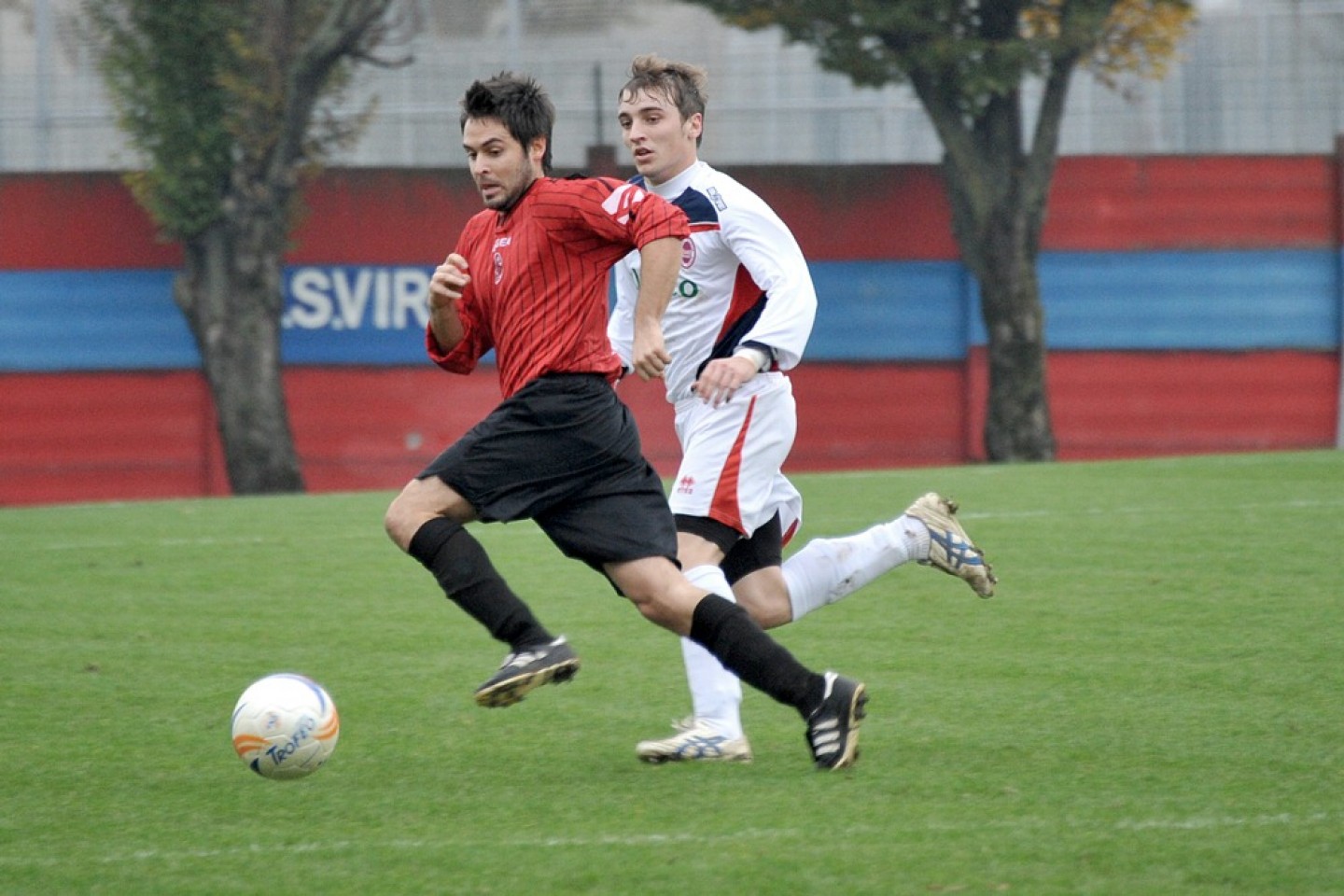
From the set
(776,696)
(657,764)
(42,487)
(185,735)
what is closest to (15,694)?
(185,735)

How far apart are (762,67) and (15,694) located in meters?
16.1

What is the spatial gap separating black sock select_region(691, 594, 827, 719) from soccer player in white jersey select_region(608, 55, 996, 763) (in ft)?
1.19

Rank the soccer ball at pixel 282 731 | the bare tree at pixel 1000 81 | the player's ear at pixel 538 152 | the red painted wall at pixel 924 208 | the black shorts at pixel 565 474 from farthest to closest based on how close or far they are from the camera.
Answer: the red painted wall at pixel 924 208, the bare tree at pixel 1000 81, the player's ear at pixel 538 152, the black shorts at pixel 565 474, the soccer ball at pixel 282 731

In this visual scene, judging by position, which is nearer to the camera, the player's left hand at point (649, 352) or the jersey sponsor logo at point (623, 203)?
the player's left hand at point (649, 352)

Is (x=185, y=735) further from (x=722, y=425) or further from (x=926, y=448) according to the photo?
(x=926, y=448)

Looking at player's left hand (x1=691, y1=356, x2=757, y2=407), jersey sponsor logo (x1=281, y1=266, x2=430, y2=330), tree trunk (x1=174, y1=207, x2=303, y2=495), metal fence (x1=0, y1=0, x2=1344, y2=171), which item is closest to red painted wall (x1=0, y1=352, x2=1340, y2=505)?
jersey sponsor logo (x1=281, y1=266, x2=430, y2=330)

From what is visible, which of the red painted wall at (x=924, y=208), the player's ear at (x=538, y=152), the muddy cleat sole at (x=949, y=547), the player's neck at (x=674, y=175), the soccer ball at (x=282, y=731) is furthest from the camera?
the red painted wall at (x=924, y=208)

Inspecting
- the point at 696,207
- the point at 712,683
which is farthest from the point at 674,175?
the point at 712,683

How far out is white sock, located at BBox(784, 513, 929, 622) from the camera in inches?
218

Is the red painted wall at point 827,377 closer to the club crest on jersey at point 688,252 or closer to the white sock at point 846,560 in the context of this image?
the white sock at point 846,560

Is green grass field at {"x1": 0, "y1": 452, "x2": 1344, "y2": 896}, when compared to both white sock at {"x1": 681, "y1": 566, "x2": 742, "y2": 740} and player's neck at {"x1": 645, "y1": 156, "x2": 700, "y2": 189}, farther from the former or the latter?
player's neck at {"x1": 645, "y1": 156, "x2": 700, "y2": 189}

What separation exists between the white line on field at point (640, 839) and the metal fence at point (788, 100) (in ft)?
55.1

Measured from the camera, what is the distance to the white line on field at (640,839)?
400 cm

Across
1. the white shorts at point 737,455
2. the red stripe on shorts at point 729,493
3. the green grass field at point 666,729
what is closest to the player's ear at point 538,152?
the white shorts at point 737,455
